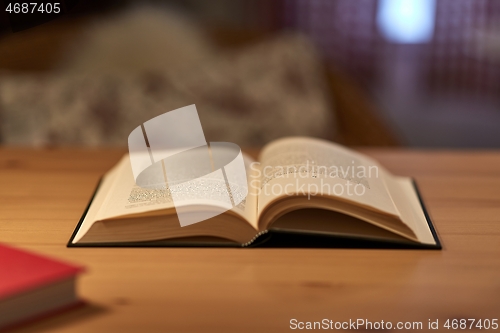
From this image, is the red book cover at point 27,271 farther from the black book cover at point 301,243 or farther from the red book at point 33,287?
the black book cover at point 301,243

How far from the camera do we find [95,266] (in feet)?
2.20

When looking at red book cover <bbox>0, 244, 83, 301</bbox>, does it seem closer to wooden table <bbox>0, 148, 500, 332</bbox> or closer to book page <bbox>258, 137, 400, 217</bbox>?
wooden table <bbox>0, 148, 500, 332</bbox>

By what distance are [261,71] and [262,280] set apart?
1.39 meters

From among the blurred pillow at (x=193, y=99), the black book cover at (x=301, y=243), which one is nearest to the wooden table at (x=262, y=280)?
the black book cover at (x=301, y=243)

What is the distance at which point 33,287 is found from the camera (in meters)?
0.53

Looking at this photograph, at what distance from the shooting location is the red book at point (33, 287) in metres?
0.53

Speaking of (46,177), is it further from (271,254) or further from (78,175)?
(271,254)

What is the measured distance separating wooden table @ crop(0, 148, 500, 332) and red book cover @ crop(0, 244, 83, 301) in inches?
1.7

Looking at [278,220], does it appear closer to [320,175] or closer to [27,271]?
[320,175]

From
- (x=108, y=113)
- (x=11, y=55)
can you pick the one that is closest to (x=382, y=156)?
(x=108, y=113)

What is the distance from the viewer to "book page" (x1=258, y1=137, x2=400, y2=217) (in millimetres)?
727

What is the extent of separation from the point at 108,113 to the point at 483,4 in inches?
74.4

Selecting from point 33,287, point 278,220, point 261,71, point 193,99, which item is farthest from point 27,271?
point 261,71

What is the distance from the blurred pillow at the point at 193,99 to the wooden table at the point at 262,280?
89 cm
